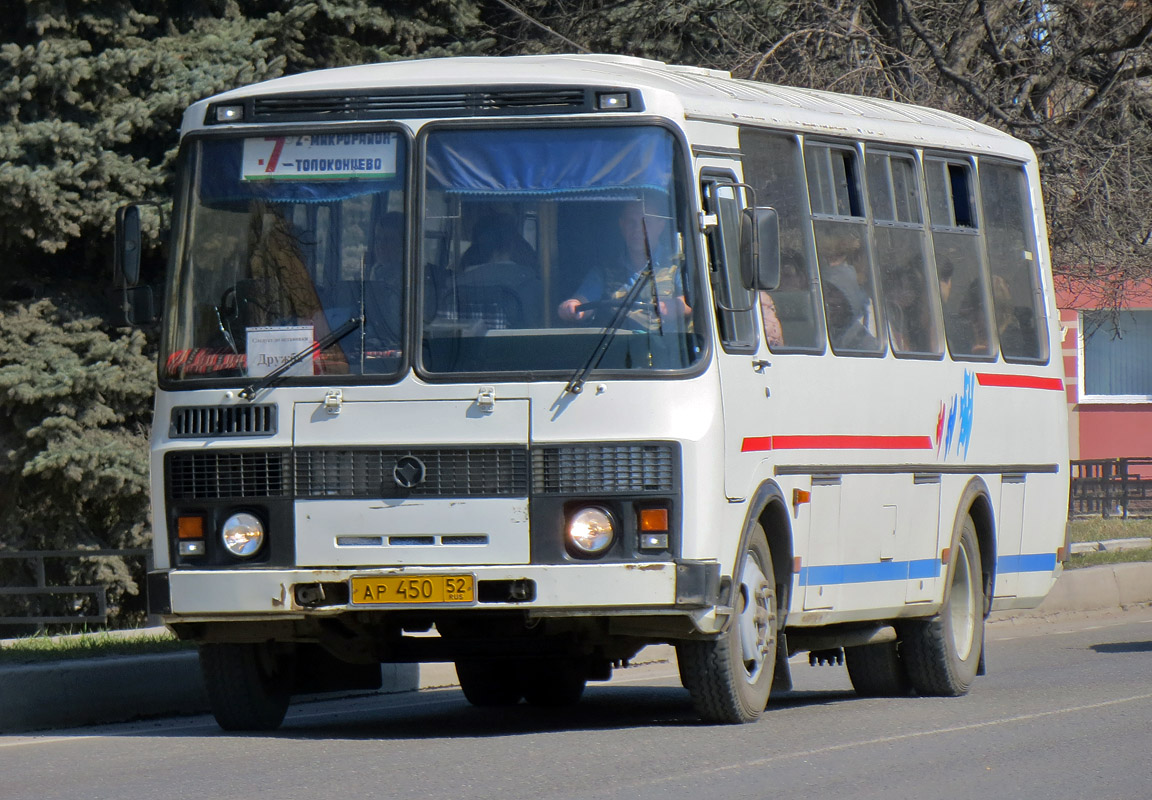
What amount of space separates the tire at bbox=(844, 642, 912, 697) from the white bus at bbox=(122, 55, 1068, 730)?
1.72 metres

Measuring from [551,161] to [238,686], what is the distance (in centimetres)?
280

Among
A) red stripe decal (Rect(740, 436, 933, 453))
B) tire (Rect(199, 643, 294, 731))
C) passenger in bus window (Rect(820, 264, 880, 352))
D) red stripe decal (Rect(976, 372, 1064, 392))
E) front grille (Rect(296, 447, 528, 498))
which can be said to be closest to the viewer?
front grille (Rect(296, 447, 528, 498))

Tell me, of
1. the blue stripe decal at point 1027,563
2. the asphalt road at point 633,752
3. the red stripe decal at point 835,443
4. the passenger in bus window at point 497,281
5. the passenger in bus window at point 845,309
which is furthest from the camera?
the blue stripe decal at point 1027,563

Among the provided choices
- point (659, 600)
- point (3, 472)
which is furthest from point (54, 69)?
point (659, 600)

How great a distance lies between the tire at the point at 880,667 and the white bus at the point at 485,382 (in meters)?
1.72

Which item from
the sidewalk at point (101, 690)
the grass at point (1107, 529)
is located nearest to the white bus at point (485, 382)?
the sidewalk at point (101, 690)

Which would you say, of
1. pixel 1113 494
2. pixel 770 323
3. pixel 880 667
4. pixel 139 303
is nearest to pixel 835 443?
pixel 770 323

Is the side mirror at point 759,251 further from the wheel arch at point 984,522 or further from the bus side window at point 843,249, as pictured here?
the wheel arch at point 984,522

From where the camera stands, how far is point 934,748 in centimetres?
875

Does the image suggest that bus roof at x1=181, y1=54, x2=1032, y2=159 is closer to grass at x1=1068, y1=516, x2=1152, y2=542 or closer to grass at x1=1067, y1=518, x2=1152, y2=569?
grass at x1=1067, y1=518, x2=1152, y2=569

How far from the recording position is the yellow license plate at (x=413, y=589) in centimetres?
880

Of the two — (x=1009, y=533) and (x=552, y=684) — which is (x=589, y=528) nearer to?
(x=552, y=684)

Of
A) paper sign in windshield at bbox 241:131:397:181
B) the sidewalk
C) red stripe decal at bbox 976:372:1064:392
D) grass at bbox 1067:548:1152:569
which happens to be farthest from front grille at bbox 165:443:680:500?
grass at bbox 1067:548:1152:569

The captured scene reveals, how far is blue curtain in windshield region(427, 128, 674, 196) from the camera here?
9047 millimetres
